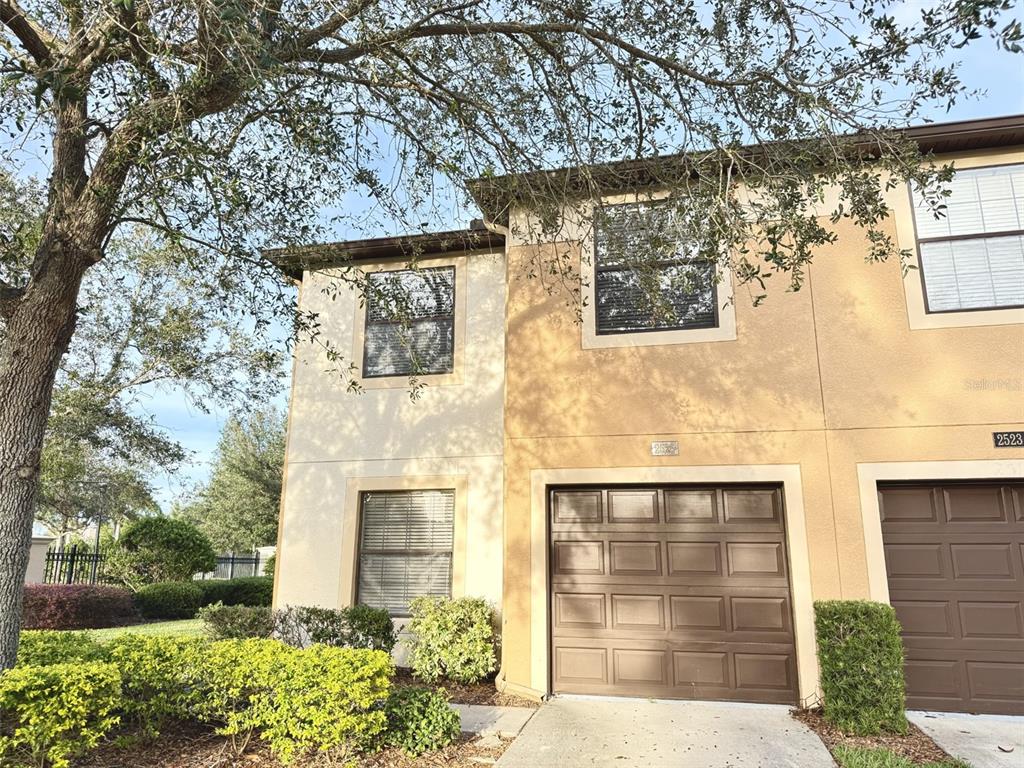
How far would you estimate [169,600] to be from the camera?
15.1 m

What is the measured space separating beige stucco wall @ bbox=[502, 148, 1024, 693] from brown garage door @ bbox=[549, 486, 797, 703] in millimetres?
291

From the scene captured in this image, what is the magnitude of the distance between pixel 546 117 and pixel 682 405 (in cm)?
338

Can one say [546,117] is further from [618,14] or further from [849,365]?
[849,365]

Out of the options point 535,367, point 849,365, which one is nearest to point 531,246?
point 535,367

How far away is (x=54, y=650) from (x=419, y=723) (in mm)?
3155

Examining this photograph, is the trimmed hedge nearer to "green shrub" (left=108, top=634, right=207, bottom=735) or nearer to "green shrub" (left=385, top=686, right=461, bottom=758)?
"green shrub" (left=108, top=634, right=207, bottom=735)

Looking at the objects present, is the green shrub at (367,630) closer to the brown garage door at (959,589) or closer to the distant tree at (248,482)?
the brown garage door at (959,589)

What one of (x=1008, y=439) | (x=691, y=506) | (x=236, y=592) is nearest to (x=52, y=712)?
(x=691, y=506)

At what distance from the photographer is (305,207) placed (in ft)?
23.2

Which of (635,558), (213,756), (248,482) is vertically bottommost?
(213,756)

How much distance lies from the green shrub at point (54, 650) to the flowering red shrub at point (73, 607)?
796cm

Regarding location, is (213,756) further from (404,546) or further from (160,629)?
(160,629)

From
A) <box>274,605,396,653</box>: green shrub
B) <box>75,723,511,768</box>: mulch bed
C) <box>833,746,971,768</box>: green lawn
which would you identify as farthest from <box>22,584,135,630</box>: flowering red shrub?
<box>833,746,971,768</box>: green lawn

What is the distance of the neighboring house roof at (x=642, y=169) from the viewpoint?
6.64m
